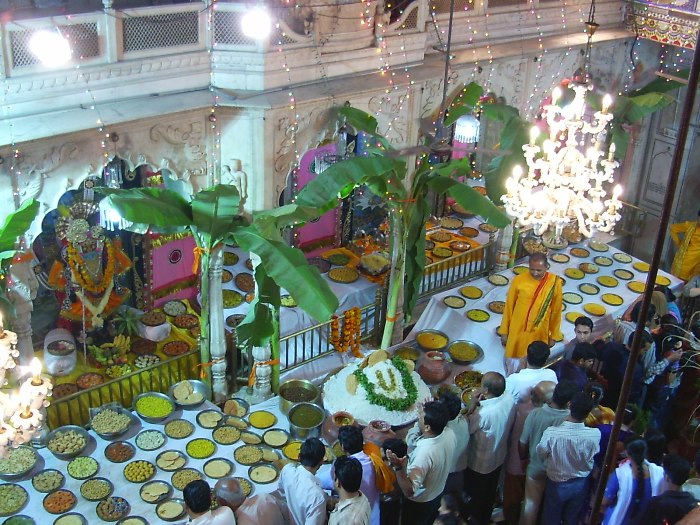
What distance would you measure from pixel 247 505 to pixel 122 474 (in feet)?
5.30

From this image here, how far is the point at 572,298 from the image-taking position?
31.0 ft

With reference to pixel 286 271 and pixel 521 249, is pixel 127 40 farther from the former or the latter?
pixel 521 249

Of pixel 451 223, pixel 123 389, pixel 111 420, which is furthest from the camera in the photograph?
pixel 451 223

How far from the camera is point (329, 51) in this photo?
757cm

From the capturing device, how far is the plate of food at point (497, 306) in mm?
9102

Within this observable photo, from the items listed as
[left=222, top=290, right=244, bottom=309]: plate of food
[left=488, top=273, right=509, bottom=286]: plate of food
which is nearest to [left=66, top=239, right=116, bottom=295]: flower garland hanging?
[left=222, top=290, right=244, bottom=309]: plate of food

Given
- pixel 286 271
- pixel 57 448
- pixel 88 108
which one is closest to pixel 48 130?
pixel 88 108

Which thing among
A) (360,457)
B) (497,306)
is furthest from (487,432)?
(497,306)

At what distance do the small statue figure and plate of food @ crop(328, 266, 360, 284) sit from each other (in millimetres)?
2425

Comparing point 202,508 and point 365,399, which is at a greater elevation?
point 202,508

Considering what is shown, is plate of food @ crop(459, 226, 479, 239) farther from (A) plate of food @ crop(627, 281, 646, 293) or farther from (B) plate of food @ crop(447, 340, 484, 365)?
(B) plate of food @ crop(447, 340, 484, 365)

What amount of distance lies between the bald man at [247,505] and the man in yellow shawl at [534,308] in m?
3.46

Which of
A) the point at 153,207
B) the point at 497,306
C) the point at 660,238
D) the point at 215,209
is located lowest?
the point at 497,306

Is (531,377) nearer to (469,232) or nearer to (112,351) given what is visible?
(112,351)
